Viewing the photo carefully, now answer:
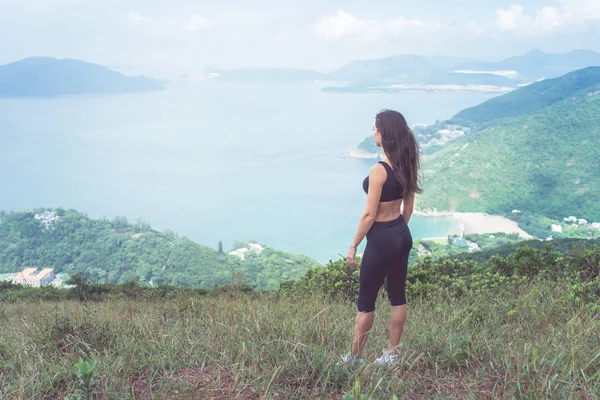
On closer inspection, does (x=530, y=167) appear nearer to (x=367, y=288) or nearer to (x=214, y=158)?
(x=367, y=288)

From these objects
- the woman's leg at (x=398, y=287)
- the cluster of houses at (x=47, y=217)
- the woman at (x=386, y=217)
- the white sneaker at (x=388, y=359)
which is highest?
the woman at (x=386, y=217)

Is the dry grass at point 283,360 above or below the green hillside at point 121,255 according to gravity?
above

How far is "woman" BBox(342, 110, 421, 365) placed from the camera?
2.61 meters

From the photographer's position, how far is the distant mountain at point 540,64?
3386 inches

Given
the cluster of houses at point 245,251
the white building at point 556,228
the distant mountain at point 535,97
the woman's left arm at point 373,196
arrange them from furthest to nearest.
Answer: the distant mountain at point 535,97
the white building at point 556,228
the cluster of houses at point 245,251
the woman's left arm at point 373,196

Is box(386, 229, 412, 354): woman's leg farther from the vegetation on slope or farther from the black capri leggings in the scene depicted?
the vegetation on slope

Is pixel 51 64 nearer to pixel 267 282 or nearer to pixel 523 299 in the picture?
pixel 267 282

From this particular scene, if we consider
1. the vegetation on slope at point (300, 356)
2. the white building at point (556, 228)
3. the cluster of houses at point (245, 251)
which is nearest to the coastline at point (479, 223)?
the white building at point (556, 228)

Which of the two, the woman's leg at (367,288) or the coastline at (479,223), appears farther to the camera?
the coastline at (479,223)

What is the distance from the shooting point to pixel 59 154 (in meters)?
77.7

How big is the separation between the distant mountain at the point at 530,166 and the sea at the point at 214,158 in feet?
13.6

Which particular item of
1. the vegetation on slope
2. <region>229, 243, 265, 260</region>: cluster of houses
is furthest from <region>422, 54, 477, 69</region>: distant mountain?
the vegetation on slope

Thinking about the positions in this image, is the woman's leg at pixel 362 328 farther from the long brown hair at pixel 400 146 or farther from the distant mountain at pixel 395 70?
the distant mountain at pixel 395 70

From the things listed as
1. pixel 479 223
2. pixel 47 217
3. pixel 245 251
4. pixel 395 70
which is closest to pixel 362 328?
pixel 245 251
